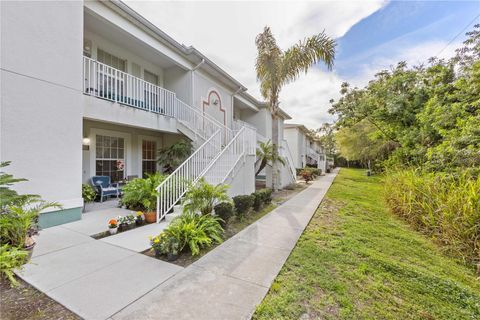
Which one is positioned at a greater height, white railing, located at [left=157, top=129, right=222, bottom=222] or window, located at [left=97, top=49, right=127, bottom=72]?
window, located at [left=97, top=49, right=127, bottom=72]

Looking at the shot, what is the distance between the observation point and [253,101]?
15.8m

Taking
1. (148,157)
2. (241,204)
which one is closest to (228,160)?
(241,204)

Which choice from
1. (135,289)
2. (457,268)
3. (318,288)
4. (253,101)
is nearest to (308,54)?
(253,101)

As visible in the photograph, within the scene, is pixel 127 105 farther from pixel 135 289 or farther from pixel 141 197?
pixel 135 289

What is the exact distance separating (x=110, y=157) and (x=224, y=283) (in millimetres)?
7604

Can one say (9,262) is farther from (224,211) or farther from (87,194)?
(87,194)

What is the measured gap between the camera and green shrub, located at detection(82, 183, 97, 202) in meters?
6.62

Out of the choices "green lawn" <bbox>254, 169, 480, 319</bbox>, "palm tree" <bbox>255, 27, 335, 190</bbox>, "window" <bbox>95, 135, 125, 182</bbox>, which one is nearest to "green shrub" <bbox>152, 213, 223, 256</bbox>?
"green lawn" <bbox>254, 169, 480, 319</bbox>

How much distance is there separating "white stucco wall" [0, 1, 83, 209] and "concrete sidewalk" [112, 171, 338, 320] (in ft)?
13.4

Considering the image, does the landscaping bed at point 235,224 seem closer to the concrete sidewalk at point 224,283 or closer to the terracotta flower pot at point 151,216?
the concrete sidewalk at point 224,283

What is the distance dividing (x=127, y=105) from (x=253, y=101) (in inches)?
419

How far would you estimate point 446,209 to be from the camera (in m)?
4.44

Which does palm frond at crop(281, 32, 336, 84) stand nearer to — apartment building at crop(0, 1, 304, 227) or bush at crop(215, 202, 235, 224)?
apartment building at crop(0, 1, 304, 227)

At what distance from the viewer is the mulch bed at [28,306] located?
84.6 inches
